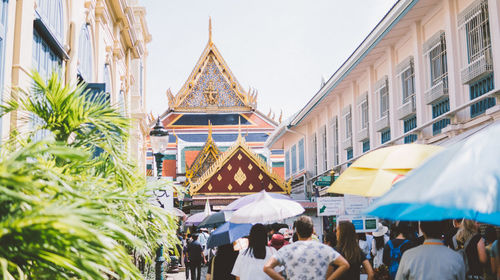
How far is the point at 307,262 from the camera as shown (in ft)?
18.2

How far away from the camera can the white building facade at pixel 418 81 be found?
1093 centimetres

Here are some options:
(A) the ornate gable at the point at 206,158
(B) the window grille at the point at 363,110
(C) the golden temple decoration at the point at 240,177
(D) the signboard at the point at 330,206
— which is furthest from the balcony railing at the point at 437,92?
(A) the ornate gable at the point at 206,158

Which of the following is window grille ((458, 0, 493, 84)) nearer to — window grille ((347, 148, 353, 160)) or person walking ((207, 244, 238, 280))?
person walking ((207, 244, 238, 280))

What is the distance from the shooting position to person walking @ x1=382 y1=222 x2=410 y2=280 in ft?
23.7

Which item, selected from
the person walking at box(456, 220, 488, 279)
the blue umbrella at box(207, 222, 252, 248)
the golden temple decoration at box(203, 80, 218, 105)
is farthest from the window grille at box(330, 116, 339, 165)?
the golden temple decoration at box(203, 80, 218, 105)

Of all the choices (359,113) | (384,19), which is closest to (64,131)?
(384,19)

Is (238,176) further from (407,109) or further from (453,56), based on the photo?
(453,56)

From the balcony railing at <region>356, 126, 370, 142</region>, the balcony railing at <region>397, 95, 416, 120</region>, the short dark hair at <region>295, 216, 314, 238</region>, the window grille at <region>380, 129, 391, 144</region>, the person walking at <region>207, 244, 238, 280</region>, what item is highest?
the balcony railing at <region>397, 95, 416, 120</region>

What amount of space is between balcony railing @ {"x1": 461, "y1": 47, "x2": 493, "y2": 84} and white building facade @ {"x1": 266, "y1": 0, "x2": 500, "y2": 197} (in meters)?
0.02

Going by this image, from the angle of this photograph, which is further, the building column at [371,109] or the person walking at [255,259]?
the building column at [371,109]

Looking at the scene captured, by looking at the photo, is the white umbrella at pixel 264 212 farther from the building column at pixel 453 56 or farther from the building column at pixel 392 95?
the building column at pixel 392 95

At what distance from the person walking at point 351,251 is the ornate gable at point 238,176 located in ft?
68.4

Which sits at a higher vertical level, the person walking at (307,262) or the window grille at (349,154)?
the window grille at (349,154)

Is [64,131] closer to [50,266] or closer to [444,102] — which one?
[50,266]
